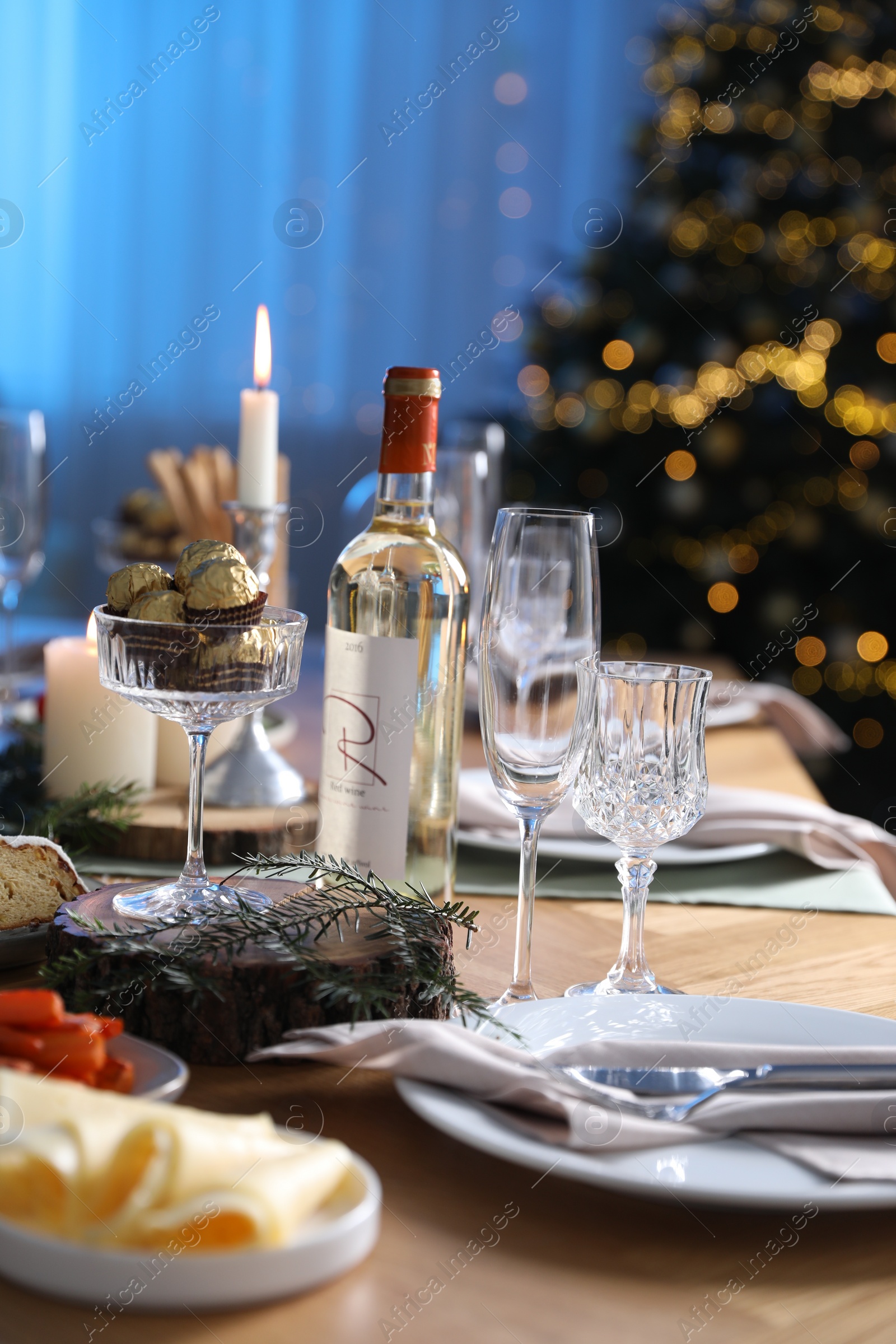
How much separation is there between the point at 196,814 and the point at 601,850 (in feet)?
1.44

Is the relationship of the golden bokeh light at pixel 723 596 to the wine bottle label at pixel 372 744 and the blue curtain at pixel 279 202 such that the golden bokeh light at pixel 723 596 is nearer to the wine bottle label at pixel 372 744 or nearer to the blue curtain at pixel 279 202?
the blue curtain at pixel 279 202

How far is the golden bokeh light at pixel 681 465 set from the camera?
10.1 ft

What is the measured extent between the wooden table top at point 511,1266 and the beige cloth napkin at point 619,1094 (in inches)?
1.0

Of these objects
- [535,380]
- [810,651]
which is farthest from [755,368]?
[810,651]

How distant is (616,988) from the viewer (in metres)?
0.73

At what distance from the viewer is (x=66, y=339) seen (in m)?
4.06

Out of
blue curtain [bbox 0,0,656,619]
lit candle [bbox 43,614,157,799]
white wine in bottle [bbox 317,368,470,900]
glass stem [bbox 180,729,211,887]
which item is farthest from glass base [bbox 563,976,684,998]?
blue curtain [bbox 0,0,656,619]

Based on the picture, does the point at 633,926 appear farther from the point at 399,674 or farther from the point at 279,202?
the point at 279,202

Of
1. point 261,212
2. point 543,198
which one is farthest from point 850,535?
point 261,212

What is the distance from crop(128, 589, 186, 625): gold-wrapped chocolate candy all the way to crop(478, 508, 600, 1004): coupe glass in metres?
0.18

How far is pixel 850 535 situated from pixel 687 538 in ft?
1.29

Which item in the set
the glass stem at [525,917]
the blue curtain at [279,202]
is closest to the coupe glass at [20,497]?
the glass stem at [525,917]

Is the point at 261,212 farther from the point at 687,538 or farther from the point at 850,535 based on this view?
the point at 850,535

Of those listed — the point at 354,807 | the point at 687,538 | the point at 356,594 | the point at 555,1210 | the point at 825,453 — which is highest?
the point at 825,453
